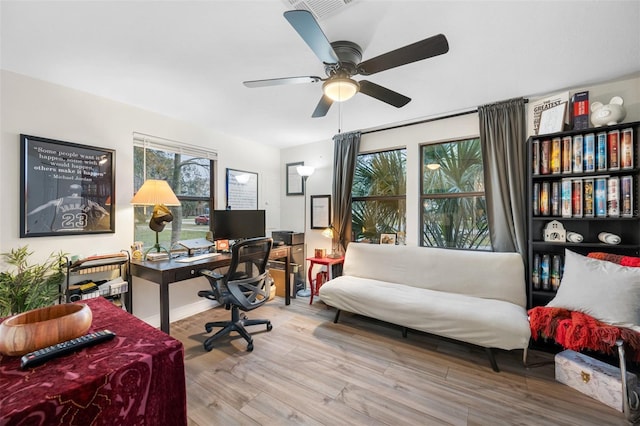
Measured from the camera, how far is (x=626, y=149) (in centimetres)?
196

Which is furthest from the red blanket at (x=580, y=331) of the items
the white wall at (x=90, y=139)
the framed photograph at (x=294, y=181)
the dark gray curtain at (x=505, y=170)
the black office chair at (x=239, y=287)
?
the white wall at (x=90, y=139)

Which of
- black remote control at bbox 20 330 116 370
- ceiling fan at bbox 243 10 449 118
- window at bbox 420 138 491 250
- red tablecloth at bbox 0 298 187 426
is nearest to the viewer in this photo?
red tablecloth at bbox 0 298 187 426

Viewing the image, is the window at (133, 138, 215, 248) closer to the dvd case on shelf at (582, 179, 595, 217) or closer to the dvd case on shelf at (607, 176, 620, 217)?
the dvd case on shelf at (582, 179, 595, 217)

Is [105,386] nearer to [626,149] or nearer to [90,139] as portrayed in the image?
[90,139]

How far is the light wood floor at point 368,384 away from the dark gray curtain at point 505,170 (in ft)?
3.45

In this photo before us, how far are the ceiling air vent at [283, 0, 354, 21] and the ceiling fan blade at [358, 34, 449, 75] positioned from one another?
0.32 metres

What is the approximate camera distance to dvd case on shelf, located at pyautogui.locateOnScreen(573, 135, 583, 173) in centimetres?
212

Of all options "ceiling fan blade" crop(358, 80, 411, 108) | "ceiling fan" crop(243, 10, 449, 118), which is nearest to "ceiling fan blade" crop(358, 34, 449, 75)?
"ceiling fan" crop(243, 10, 449, 118)

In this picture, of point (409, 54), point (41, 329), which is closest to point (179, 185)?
point (41, 329)

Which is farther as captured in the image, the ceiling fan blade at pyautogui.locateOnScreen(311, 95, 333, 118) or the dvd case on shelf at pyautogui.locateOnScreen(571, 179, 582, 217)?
the dvd case on shelf at pyautogui.locateOnScreen(571, 179, 582, 217)

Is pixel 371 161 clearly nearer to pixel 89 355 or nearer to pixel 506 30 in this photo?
pixel 506 30

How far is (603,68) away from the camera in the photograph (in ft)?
6.40

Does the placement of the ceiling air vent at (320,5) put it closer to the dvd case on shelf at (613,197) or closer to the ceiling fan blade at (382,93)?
the ceiling fan blade at (382,93)

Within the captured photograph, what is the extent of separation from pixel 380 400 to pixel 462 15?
239cm
